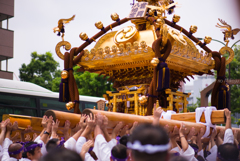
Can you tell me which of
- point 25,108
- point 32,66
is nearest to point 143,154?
point 25,108

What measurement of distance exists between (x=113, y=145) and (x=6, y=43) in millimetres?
17818

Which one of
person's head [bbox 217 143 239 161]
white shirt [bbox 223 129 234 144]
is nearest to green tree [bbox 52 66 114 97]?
white shirt [bbox 223 129 234 144]

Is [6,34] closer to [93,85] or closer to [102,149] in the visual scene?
[93,85]

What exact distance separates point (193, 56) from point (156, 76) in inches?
50.7

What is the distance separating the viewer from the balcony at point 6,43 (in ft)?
65.6

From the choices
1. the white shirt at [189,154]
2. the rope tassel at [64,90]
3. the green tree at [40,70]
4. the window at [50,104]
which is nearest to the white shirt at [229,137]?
the white shirt at [189,154]

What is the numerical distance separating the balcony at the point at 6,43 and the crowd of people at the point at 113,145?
1565 cm

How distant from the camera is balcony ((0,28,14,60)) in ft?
65.6

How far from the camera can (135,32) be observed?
23.6ft

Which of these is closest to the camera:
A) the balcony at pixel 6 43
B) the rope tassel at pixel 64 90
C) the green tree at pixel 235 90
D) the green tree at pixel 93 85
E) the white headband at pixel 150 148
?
the white headband at pixel 150 148

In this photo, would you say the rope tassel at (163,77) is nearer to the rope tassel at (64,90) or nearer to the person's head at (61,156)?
the rope tassel at (64,90)

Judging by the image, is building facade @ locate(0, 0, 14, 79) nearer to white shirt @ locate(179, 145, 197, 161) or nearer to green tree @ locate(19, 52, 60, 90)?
green tree @ locate(19, 52, 60, 90)

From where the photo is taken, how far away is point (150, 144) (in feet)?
5.98

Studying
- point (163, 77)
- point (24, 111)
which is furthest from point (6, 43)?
point (163, 77)
